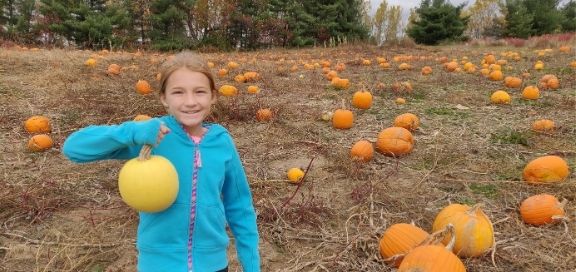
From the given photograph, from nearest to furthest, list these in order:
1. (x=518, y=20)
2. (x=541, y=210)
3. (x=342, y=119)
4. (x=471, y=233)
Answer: (x=471, y=233), (x=541, y=210), (x=342, y=119), (x=518, y=20)

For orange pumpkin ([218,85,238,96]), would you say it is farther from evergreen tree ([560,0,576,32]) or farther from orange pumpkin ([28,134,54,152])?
evergreen tree ([560,0,576,32])

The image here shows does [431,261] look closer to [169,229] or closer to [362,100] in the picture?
[169,229]

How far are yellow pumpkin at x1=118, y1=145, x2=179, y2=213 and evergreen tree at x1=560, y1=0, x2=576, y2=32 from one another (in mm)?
39924

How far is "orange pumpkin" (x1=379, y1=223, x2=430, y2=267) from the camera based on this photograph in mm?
2820

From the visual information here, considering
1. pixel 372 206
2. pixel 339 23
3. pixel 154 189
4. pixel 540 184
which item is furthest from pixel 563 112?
pixel 339 23

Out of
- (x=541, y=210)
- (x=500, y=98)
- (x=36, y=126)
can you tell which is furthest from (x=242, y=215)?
(x=500, y=98)

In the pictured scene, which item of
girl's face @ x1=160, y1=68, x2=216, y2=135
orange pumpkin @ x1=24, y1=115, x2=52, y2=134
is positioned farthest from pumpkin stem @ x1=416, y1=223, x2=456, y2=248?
orange pumpkin @ x1=24, y1=115, x2=52, y2=134

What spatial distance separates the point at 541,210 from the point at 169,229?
2.85m

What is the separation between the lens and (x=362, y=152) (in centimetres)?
470

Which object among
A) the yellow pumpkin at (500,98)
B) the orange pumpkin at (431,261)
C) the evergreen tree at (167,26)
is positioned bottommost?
the orange pumpkin at (431,261)

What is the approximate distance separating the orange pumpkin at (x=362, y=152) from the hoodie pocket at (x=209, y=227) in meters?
2.77

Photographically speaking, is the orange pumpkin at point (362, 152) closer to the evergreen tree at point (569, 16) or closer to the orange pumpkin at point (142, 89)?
the orange pumpkin at point (142, 89)

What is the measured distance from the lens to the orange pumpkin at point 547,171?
159 inches

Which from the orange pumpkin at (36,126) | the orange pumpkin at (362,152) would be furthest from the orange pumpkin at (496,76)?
the orange pumpkin at (36,126)
